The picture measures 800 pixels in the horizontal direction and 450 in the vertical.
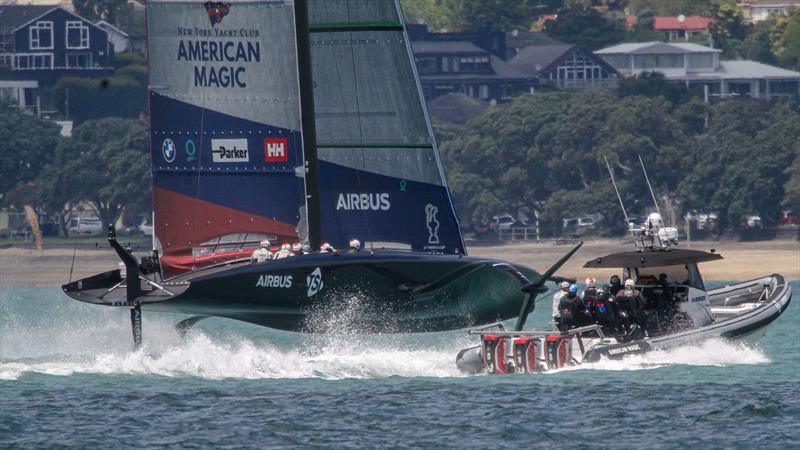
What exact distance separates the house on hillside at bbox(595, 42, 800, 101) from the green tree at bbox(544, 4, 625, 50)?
14.1 ft

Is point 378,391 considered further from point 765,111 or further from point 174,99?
point 765,111

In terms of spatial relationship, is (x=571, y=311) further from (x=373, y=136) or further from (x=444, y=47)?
(x=444, y=47)

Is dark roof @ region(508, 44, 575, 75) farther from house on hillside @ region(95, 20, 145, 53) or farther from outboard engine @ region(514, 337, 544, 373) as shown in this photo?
outboard engine @ region(514, 337, 544, 373)

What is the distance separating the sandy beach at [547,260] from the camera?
75.1 m

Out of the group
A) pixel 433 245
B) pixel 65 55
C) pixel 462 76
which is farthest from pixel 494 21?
pixel 433 245

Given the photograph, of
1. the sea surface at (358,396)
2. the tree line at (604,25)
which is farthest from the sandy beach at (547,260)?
the tree line at (604,25)

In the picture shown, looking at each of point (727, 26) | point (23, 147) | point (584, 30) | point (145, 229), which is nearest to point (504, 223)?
point (145, 229)

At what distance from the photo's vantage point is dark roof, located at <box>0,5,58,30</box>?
422ft

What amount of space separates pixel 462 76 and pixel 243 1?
334 ft

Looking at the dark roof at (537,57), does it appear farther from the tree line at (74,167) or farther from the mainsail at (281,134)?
the mainsail at (281,134)

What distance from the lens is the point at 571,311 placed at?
29.3 m

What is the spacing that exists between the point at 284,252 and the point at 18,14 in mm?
105279

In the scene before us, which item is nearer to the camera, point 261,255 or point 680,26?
point 261,255

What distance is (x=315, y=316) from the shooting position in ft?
97.2
